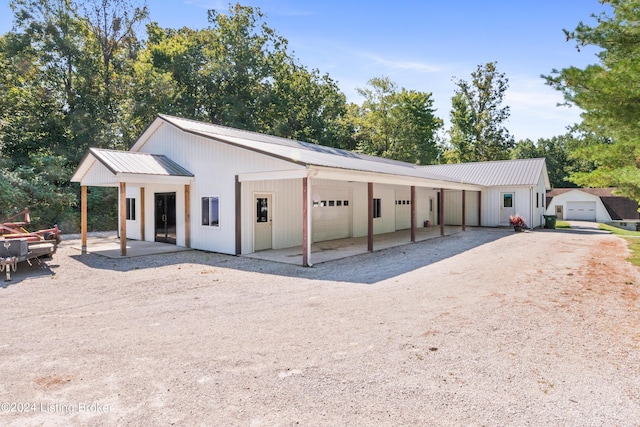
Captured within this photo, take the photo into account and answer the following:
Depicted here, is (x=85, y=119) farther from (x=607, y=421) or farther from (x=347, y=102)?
(x=607, y=421)

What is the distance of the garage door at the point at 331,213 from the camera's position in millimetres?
13922

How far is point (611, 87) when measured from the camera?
18.9ft

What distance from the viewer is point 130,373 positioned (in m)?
3.58

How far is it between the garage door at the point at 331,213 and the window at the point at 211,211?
3.62m

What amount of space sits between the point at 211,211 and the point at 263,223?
5.59 ft

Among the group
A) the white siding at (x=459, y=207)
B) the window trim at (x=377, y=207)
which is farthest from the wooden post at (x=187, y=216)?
the white siding at (x=459, y=207)

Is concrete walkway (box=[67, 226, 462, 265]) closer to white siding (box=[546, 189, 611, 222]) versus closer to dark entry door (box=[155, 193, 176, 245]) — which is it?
dark entry door (box=[155, 193, 176, 245])

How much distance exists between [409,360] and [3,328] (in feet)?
17.2

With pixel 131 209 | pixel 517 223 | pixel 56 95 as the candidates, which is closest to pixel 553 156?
pixel 517 223

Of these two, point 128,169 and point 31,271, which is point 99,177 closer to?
point 128,169

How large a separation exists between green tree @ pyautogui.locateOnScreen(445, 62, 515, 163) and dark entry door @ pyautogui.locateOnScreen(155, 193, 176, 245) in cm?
3708

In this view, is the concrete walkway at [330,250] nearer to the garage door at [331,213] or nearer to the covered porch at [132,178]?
the garage door at [331,213]

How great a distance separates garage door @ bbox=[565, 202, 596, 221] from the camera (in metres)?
36.7

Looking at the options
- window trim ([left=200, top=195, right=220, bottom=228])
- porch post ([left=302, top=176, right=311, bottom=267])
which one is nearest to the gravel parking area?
porch post ([left=302, top=176, right=311, bottom=267])
